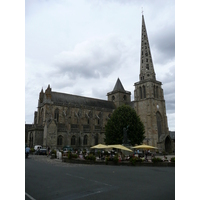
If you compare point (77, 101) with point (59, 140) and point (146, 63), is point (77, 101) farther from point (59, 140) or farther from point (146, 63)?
point (146, 63)

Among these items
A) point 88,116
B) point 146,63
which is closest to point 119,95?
point 146,63

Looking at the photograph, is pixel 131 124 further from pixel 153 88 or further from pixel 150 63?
pixel 150 63

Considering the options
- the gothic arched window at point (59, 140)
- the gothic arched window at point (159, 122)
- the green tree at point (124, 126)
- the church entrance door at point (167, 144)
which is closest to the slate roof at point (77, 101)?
the gothic arched window at point (59, 140)

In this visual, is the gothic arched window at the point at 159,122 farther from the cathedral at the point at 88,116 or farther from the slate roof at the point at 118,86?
the slate roof at the point at 118,86

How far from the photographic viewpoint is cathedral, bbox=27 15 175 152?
42569 millimetres

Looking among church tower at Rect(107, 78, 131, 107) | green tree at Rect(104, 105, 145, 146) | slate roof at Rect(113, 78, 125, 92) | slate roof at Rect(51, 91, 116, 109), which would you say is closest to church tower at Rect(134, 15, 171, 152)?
church tower at Rect(107, 78, 131, 107)

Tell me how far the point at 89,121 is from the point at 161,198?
148 feet

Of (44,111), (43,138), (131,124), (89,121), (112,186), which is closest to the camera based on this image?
(112,186)

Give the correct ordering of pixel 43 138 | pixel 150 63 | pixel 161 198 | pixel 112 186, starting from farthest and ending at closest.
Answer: pixel 150 63
pixel 43 138
pixel 112 186
pixel 161 198

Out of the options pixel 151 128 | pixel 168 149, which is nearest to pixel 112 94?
pixel 151 128

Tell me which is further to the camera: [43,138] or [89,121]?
[89,121]

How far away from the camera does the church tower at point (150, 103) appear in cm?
4784

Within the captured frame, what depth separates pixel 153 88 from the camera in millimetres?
52875

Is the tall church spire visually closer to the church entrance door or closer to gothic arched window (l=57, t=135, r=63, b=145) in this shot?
the church entrance door
